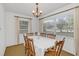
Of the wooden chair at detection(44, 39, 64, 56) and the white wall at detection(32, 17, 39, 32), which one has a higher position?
the white wall at detection(32, 17, 39, 32)

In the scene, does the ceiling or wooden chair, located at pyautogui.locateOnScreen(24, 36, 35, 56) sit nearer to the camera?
the ceiling

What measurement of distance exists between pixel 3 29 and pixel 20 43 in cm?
36

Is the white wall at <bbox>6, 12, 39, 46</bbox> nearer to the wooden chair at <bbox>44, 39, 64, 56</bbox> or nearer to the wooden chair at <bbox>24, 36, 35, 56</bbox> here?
the wooden chair at <bbox>24, 36, 35, 56</bbox>

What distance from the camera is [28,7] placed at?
149 centimetres

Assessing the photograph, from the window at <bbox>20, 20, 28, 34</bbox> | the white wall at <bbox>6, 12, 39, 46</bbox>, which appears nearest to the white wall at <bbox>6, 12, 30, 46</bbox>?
the white wall at <bbox>6, 12, 39, 46</bbox>

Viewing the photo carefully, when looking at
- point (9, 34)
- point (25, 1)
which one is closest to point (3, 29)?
point (9, 34)

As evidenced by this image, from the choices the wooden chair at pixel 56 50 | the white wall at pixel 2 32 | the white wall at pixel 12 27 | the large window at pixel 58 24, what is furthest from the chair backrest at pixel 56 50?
the white wall at pixel 2 32

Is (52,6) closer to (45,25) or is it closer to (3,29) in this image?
(45,25)

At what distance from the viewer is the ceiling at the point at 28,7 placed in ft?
4.73

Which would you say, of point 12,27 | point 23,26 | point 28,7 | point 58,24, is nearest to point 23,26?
point 23,26

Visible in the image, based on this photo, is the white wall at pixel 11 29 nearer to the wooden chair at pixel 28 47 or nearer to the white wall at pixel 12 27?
the white wall at pixel 12 27

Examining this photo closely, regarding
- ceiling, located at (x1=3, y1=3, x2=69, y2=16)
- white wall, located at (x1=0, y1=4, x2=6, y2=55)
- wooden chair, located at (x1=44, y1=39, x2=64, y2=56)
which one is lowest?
wooden chair, located at (x1=44, y1=39, x2=64, y2=56)

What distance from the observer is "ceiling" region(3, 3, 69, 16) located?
1441mm

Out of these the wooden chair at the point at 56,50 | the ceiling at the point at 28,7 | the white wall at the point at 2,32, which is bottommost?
the wooden chair at the point at 56,50
